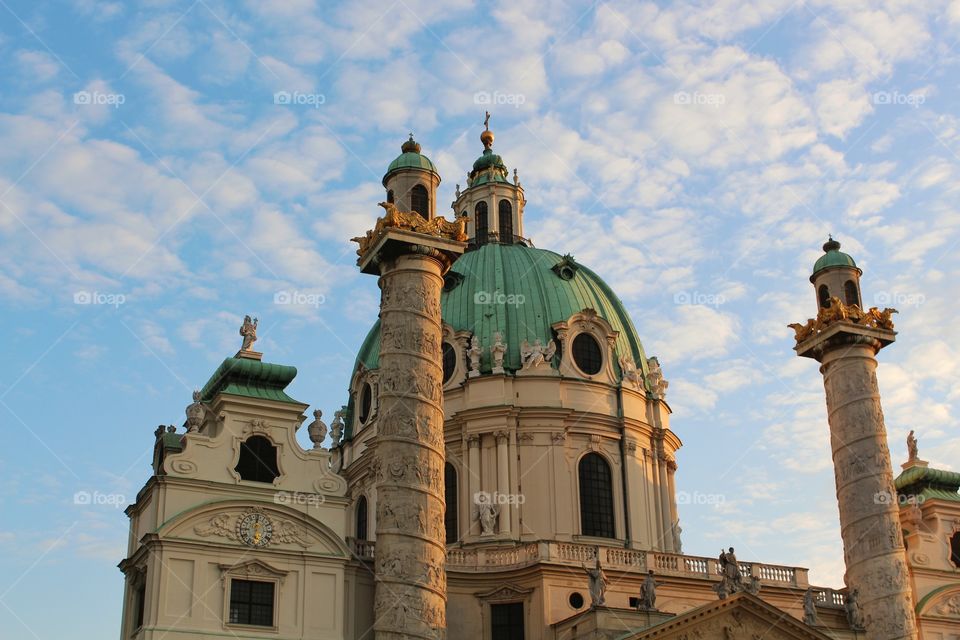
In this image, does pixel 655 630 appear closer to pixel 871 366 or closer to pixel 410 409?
pixel 410 409

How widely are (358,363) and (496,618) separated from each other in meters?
14.8

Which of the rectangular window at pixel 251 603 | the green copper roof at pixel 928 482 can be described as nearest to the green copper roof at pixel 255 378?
the rectangular window at pixel 251 603

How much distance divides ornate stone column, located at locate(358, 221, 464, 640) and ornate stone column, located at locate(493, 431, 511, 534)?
977cm

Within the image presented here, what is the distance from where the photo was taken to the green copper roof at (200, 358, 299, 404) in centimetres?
3634

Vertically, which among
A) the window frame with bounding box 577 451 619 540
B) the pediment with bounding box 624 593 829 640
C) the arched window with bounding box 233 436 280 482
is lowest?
the pediment with bounding box 624 593 829 640

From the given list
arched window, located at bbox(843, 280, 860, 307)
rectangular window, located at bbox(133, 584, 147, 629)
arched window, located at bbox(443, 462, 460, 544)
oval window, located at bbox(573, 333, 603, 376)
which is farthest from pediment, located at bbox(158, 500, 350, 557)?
arched window, located at bbox(843, 280, 860, 307)

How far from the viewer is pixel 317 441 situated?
121 feet

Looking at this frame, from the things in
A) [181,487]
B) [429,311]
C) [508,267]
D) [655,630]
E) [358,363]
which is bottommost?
[655,630]

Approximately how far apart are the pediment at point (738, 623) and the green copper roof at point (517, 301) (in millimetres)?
13183

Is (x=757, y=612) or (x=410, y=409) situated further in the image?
(x=757, y=612)

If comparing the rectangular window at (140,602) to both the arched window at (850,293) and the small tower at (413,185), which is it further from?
the arched window at (850,293)

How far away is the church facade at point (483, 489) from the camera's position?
110ft

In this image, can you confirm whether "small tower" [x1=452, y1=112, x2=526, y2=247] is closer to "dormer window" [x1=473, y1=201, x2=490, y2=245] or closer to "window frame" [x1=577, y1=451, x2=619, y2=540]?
"dormer window" [x1=473, y1=201, x2=490, y2=245]

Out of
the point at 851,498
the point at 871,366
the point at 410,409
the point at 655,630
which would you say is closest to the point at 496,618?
the point at 655,630
